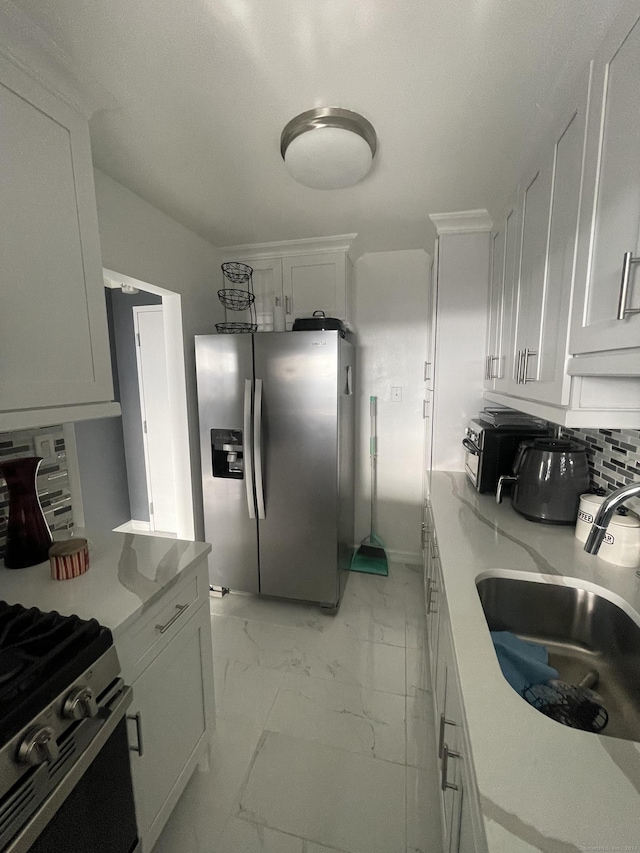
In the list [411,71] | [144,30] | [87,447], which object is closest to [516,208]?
[411,71]

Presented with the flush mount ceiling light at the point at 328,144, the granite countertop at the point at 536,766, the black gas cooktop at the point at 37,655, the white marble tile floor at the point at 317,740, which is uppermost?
the flush mount ceiling light at the point at 328,144

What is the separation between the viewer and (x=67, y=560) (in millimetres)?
1075

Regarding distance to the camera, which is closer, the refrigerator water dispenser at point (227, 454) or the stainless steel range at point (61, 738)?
the stainless steel range at point (61, 738)

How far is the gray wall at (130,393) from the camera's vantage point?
3277 millimetres

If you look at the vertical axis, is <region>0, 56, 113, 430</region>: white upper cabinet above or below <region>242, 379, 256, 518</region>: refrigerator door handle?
above

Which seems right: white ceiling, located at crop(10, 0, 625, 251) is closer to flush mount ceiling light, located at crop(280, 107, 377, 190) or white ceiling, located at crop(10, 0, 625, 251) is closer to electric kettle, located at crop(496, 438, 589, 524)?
flush mount ceiling light, located at crop(280, 107, 377, 190)

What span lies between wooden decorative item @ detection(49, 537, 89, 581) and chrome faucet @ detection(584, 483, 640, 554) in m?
1.38

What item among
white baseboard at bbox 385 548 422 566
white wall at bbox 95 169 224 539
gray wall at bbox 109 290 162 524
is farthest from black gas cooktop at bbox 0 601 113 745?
gray wall at bbox 109 290 162 524

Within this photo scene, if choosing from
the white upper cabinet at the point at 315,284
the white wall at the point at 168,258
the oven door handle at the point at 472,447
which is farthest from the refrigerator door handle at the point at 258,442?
the oven door handle at the point at 472,447

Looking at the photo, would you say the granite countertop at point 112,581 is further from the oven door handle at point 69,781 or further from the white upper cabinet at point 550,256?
the white upper cabinet at point 550,256

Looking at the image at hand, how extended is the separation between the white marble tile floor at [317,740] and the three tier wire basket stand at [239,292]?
6.48 ft

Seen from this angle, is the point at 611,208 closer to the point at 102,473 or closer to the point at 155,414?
the point at 155,414

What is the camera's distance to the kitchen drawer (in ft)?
3.16

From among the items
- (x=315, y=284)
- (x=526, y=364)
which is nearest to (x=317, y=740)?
(x=526, y=364)
